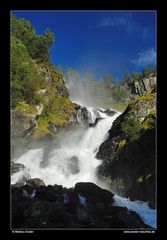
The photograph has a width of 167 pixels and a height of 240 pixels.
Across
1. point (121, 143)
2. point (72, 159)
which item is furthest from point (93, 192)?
point (72, 159)

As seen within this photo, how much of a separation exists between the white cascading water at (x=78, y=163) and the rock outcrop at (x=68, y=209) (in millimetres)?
392

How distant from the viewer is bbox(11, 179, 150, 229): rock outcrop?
1103cm

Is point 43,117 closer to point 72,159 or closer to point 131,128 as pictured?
point 72,159

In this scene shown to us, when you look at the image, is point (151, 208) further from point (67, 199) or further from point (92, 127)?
point (92, 127)

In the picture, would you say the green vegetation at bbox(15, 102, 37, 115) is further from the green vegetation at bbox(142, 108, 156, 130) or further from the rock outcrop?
the green vegetation at bbox(142, 108, 156, 130)

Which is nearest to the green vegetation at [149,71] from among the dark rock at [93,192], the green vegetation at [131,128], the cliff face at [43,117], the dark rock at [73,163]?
the green vegetation at [131,128]

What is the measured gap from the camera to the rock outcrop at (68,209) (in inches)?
434

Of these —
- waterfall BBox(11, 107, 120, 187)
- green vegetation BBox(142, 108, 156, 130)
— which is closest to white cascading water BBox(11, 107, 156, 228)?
waterfall BBox(11, 107, 120, 187)

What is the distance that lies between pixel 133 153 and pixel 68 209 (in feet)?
15.7

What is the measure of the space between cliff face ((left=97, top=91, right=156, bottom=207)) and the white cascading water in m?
0.40

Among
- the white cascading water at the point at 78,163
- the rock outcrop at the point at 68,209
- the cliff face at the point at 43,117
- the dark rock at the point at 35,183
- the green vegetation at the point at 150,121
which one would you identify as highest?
the cliff face at the point at 43,117

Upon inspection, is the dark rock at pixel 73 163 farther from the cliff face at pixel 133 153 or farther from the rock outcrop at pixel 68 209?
the rock outcrop at pixel 68 209
